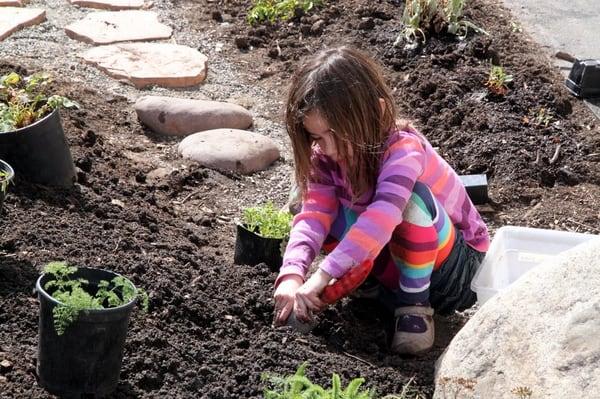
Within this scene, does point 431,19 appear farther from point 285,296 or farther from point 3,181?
point 3,181

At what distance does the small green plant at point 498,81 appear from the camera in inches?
242

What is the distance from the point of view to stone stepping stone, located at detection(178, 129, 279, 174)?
5672 mm

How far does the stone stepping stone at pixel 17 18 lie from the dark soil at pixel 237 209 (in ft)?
3.61

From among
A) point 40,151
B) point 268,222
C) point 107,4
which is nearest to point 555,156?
point 268,222

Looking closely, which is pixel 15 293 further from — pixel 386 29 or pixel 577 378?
pixel 386 29

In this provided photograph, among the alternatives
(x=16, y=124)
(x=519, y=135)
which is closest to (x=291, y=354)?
(x=16, y=124)

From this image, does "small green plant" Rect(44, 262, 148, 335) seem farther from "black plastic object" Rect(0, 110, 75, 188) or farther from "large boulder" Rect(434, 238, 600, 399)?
"black plastic object" Rect(0, 110, 75, 188)

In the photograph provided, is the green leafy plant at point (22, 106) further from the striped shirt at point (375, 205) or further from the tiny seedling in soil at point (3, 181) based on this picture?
the striped shirt at point (375, 205)

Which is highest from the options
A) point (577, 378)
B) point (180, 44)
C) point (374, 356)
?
point (577, 378)

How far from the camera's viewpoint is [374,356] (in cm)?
377

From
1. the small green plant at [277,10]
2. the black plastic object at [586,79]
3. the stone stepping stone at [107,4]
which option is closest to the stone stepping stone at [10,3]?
the stone stepping stone at [107,4]

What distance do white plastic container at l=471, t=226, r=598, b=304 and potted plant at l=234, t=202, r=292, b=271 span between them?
2.77ft

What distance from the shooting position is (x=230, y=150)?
572cm

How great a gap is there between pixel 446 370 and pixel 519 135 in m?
2.72
